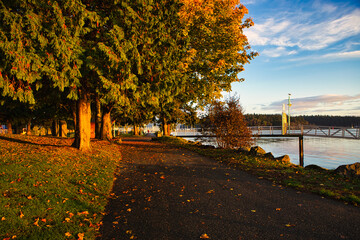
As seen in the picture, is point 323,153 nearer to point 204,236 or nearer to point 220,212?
point 220,212

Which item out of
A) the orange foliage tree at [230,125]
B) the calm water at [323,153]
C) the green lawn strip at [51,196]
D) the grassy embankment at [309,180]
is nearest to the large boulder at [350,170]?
the grassy embankment at [309,180]

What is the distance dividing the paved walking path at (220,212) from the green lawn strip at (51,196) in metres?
0.47

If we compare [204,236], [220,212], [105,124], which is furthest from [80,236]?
[105,124]

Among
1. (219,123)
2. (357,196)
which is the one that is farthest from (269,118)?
(357,196)

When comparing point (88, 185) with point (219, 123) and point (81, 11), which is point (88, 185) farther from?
point (219, 123)

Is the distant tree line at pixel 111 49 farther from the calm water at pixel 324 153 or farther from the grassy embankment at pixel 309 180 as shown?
the calm water at pixel 324 153

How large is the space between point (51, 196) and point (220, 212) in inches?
166

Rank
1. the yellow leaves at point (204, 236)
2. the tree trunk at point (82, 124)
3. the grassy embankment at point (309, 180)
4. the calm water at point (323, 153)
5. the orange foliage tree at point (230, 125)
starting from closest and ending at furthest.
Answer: the yellow leaves at point (204, 236)
the grassy embankment at point (309, 180)
the tree trunk at point (82, 124)
the orange foliage tree at point (230, 125)
the calm water at point (323, 153)

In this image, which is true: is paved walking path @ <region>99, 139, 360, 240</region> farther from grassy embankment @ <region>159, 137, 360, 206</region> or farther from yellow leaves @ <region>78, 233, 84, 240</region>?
grassy embankment @ <region>159, 137, 360, 206</region>

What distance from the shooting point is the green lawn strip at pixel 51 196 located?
4234 mm

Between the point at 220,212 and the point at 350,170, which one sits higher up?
the point at 350,170

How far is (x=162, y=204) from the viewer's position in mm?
5730

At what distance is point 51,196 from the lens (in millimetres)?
5734

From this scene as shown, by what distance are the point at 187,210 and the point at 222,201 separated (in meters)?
1.10
